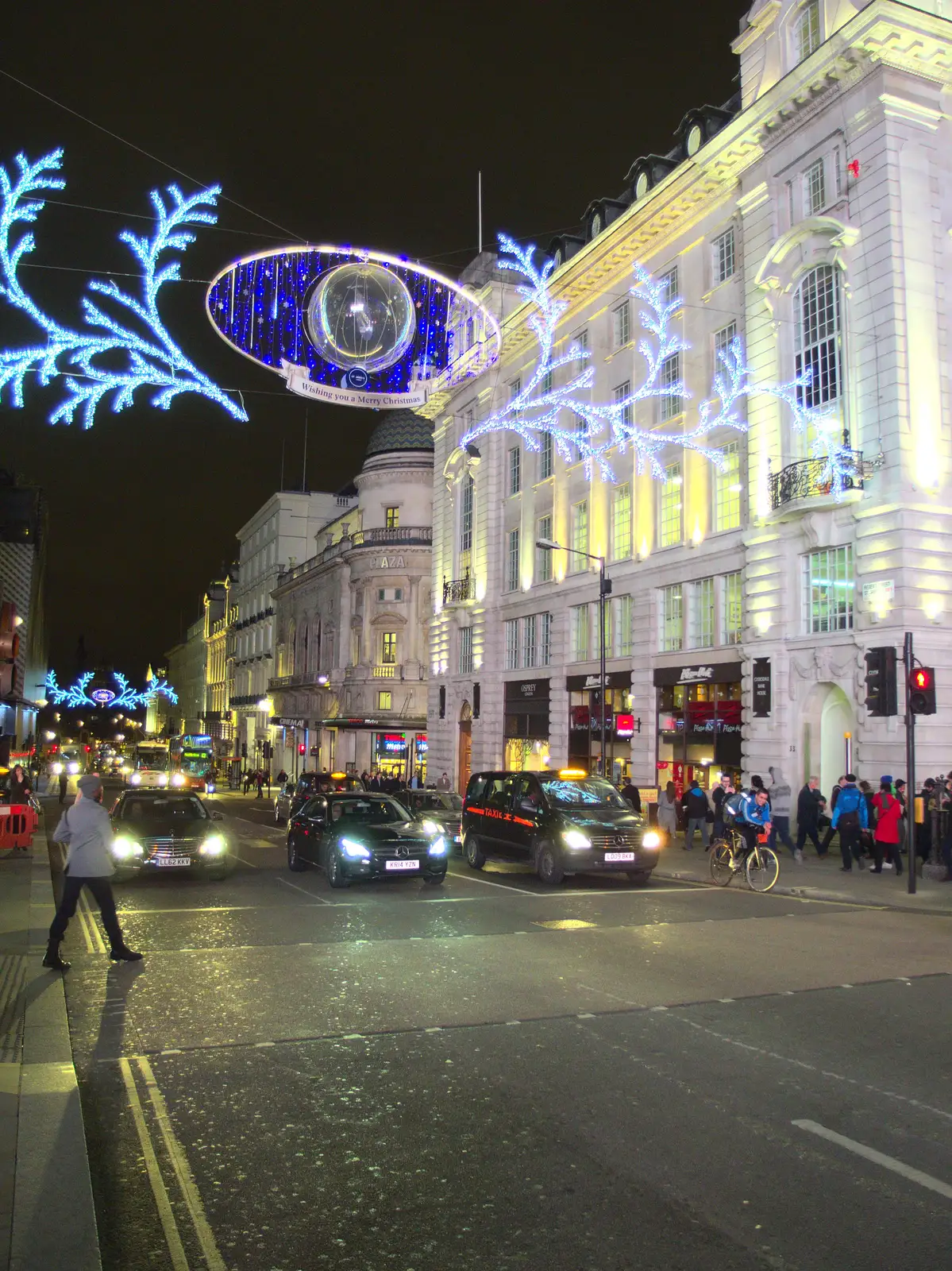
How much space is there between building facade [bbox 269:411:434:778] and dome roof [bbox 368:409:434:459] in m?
0.06

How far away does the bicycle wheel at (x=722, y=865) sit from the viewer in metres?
17.1

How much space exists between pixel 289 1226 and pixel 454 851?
18.5m

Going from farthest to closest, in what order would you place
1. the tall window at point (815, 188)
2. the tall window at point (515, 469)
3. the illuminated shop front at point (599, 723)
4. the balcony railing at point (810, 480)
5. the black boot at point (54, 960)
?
1. the tall window at point (515, 469)
2. the illuminated shop front at point (599, 723)
3. the tall window at point (815, 188)
4. the balcony railing at point (810, 480)
5. the black boot at point (54, 960)

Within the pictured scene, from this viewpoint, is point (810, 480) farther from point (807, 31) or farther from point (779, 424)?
point (807, 31)

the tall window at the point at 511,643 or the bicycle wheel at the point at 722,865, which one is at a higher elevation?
the tall window at the point at 511,643

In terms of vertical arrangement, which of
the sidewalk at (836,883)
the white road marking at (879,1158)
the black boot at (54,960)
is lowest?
the sidewalk at (836,883)

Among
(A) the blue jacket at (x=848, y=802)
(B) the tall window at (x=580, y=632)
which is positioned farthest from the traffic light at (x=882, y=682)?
(B) the tall window at (x=580, y=632)

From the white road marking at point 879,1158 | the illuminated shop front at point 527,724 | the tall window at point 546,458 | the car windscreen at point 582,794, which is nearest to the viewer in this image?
the white road marking at point 879,1158

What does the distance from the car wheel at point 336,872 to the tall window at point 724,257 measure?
20.2 meters

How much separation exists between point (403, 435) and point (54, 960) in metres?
52.7

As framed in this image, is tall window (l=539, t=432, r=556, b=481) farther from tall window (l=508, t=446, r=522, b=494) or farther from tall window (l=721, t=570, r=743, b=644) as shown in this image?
tall window (l=721, t=570, r=743, b=644)

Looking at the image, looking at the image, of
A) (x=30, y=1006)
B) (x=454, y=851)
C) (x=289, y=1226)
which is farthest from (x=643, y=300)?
(x=289, y=1226)

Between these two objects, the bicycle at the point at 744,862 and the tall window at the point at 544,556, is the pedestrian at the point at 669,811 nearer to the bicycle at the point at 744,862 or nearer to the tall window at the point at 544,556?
the bicycle at the point at 744,862

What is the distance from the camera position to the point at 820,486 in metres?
23.0
